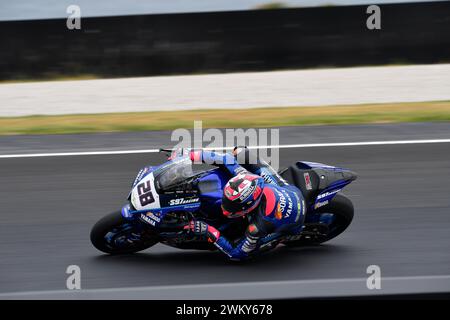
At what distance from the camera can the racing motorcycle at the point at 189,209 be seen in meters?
5.24

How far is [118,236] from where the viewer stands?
5668mm

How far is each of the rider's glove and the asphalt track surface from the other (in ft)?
1.08

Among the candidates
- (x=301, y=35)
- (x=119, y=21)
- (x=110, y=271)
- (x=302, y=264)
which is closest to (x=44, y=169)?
(x=110, y=271)

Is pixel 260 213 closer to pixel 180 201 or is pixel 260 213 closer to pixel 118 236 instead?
pixel 180 201

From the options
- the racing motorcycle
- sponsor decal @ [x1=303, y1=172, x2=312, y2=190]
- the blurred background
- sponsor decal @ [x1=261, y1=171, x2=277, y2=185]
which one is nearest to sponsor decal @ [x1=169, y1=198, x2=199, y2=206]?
the racing motorcycle

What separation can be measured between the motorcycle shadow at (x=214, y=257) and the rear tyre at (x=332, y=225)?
2.7 inches

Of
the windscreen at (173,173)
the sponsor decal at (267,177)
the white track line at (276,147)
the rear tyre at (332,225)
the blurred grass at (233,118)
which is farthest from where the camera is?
the blurred grass at (233,118)

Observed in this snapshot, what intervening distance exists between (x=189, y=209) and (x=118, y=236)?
28.5 inches

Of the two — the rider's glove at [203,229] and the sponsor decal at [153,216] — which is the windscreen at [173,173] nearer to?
the sponsor decal at [153,216]

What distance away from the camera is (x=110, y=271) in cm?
558

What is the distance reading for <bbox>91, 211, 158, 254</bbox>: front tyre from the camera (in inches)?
217

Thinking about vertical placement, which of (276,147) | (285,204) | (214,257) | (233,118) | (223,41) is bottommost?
(214,257)

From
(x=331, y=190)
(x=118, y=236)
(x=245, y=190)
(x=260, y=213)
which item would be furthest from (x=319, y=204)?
(x=118, y=236)

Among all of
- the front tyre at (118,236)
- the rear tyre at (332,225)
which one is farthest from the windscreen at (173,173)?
the rear tyre at (332,225)
